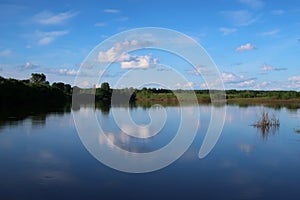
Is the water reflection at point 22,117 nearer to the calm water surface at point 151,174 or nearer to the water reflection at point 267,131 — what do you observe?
the calm water surface at point 151,174

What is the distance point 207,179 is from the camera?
858 cm

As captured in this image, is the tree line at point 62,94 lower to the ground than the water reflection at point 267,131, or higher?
higher

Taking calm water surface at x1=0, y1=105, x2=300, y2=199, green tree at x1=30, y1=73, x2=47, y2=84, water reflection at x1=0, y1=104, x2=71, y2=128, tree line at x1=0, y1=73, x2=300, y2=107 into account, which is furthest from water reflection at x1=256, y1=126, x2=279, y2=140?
green tree at x1=30, y1=73, x2=47, y2=84

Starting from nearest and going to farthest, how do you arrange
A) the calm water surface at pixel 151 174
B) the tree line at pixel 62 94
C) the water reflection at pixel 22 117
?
the calm water surface at pixel 151 174
the water reflection at pixel 22 117
the tree line at pixel 62 94

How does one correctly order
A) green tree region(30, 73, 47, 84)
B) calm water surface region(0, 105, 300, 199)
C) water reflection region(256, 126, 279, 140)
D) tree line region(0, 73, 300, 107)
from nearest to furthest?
calm water surface region(0, 105, 300, 199) → water reflection region(256, 126, 279, 140) → tree line region(0, 73, 300, 107) → green tree region(30, 73, 47, 84)

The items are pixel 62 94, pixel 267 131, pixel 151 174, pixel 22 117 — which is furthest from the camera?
pixel 62 94

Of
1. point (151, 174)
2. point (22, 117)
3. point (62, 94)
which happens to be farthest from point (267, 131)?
point (62, 94)

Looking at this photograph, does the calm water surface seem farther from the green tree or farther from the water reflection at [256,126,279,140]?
the green tree

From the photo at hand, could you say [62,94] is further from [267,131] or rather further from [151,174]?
[151,174]

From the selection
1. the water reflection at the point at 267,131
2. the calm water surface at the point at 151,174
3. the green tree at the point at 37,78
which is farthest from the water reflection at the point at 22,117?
the green tree at the point at 37,78

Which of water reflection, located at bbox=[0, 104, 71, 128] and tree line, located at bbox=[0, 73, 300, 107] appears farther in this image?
tree line, located at bbox=[0, 73, 300, 107]

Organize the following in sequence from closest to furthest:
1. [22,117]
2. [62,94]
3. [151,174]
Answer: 1. [151,174]
2. [22,117]
3. [62,94]

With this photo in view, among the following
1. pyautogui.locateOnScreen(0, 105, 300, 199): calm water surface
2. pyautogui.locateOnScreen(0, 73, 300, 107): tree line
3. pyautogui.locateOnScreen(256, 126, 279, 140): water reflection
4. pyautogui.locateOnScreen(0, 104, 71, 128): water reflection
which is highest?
pyautogui.locateOnScreen(0, 73, 300, 107): tree line

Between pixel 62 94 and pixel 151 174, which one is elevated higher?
pixel 62 94
